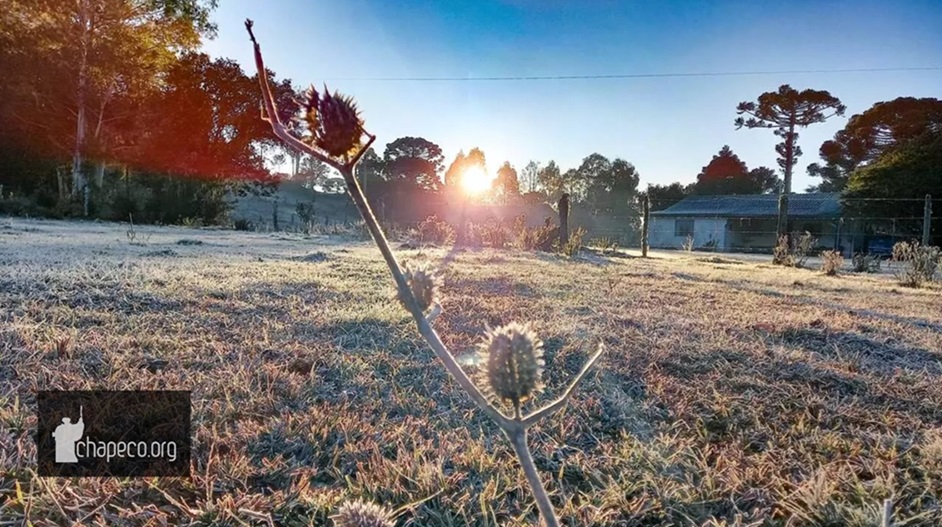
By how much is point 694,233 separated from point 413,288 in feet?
119

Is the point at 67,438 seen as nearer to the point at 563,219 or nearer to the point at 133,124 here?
the point at 563,219

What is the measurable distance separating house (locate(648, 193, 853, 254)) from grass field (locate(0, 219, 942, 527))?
26.8 m

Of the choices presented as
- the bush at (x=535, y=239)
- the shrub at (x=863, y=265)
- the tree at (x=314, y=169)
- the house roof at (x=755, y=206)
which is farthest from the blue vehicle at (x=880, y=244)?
the tree at (x=314, y=169)

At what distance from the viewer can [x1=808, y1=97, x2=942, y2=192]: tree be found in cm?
3130

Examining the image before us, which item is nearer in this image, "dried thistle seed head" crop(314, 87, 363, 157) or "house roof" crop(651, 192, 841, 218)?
"dried thistle seed head" crop(314, 87, 363, 157)

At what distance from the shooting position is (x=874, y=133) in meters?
35.0

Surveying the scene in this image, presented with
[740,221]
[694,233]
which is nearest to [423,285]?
[740,221]

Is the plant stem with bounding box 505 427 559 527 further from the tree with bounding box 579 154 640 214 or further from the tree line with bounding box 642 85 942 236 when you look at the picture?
the tree with bounding box 579 154 640 214

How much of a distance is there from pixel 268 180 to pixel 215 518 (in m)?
26.5

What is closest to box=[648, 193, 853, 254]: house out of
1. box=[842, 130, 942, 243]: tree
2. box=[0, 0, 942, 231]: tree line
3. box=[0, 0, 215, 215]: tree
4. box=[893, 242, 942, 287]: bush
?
box=[842, 130, 942, 243]: tree

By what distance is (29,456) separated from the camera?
1142 mm

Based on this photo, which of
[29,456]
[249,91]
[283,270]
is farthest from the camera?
[249,91]

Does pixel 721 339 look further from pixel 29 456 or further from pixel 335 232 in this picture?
pixel 335 232

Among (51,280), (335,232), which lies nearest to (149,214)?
(335,232)
